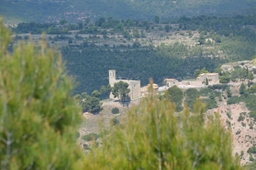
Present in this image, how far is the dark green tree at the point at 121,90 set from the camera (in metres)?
57.7

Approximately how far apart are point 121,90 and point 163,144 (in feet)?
154

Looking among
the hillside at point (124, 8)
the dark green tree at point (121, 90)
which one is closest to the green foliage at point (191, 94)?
the dark green tree at point (121, 90)

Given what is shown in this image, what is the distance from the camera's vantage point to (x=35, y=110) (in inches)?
358

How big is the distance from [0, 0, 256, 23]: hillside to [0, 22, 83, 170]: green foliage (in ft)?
373

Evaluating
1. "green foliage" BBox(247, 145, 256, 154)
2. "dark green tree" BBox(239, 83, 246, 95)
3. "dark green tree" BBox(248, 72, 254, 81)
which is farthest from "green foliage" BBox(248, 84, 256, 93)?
"green foliage" BBox(247, 145, 256, 154)

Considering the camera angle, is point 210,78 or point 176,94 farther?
point 210,78

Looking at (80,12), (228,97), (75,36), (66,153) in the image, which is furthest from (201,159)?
(80,12)

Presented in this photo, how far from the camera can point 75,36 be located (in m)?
83.6

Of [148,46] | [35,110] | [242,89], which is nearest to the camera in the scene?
[35,110]

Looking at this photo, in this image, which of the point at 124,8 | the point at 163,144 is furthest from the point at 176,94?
the point at 124,8

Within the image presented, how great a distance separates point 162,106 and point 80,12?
118 metres

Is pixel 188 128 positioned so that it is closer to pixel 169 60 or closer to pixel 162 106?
pixel 162 106

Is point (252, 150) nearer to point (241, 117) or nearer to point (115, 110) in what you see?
point (241, 117)

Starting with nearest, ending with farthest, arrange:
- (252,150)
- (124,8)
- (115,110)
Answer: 1. (252,150)
2. (115,110)
3. (124,8)
